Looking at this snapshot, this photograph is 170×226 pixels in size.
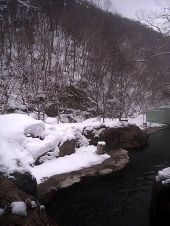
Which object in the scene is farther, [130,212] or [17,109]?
[17,109]

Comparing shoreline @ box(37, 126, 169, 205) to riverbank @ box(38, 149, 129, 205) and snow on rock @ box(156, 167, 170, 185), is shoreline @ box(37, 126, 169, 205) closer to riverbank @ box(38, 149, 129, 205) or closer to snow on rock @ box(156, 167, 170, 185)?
riverbank @ box(38, 149, 129, 205)

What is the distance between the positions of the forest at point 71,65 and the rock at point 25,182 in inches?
407

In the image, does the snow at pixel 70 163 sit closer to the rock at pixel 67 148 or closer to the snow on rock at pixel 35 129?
the rock at pixel 67 148

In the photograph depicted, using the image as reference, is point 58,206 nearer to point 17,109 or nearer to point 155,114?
point 17,109

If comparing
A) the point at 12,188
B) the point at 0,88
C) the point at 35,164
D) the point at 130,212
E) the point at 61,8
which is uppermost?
the point at 61,8

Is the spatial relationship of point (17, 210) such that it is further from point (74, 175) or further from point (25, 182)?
point (74, 175)

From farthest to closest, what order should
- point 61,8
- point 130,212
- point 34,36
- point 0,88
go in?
point 61,8
point 34,36
point 0,88
point 130,212

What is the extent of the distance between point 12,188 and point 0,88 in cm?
1433

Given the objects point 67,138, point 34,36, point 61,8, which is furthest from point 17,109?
point 61,8

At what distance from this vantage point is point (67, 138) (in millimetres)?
9109

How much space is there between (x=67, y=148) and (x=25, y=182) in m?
4.28

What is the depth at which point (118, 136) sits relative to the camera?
11.9 m

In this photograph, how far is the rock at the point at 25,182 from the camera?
180 inches

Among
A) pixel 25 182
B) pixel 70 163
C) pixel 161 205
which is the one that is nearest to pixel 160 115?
pixel 70 163
